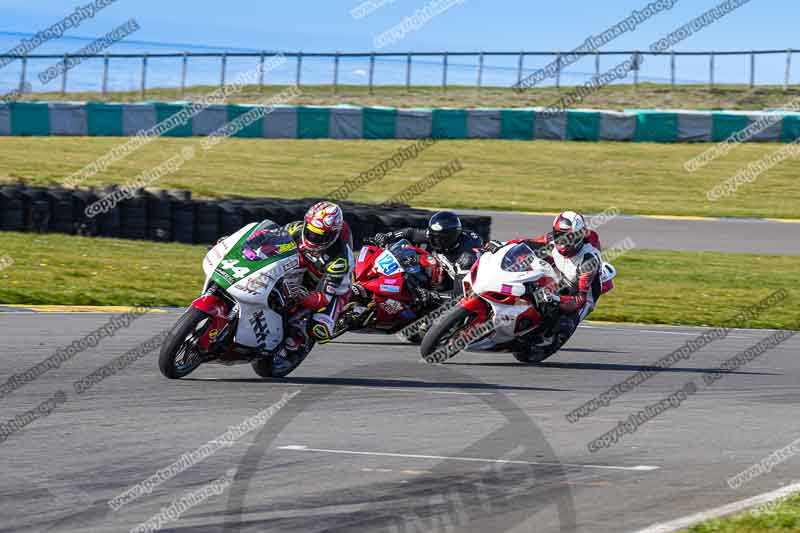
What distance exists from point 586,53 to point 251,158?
45.7ft

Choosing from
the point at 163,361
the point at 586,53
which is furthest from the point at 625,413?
the point at 586,53

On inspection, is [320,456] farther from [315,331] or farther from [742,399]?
[742,399]

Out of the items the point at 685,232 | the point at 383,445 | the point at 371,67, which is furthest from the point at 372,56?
the point at 383,445

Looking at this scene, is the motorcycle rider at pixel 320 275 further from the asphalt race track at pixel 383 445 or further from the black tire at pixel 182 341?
the black tire at pixel 182 341

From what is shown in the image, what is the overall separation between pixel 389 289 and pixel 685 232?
1672cm

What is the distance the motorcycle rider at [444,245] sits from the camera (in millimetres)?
13750

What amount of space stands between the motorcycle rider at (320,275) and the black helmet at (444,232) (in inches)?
119

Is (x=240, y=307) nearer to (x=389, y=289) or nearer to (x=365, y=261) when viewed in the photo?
(x=389, y=289)

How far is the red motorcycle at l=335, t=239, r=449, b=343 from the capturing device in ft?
43.8

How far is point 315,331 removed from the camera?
10.7m

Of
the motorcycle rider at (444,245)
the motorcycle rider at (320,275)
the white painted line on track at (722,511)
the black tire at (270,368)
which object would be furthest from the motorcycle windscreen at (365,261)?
the white painted line on track at (722,511)

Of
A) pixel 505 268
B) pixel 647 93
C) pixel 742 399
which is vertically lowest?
pixel 742 399

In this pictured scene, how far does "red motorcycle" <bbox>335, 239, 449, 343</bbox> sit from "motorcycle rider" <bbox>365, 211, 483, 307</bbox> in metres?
0.09

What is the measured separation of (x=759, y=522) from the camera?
667cm
